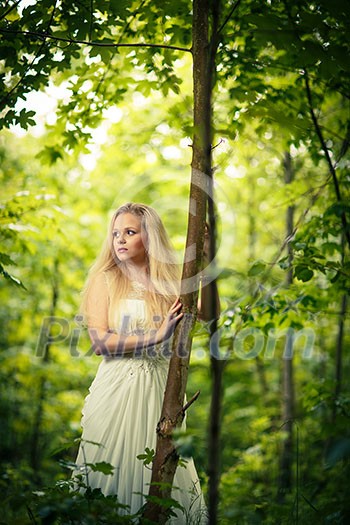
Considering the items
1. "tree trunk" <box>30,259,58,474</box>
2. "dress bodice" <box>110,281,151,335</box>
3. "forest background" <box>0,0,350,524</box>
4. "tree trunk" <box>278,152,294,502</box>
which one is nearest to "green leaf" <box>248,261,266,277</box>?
"forest background" <box>0,0,350,524</box>

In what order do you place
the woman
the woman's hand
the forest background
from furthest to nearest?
the woman
the forest background
the woman's hand

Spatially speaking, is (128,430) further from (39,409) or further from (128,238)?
(39,409)

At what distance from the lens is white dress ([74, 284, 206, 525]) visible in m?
2.30

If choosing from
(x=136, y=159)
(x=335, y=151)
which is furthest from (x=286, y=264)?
(x=136, y=159)

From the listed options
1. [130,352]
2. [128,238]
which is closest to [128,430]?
[130,352]

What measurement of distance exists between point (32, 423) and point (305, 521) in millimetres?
5604

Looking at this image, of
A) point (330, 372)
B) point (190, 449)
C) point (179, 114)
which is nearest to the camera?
point (190, 449)

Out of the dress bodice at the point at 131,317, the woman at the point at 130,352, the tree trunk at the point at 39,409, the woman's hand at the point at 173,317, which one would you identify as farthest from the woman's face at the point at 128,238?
the tree trunk at the point at 39,409

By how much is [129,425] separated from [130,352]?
0.37 metres

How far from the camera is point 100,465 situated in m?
1.71

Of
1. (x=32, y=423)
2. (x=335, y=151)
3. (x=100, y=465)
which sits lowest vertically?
(x=32, y=423)

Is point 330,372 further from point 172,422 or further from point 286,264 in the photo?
point 172,422

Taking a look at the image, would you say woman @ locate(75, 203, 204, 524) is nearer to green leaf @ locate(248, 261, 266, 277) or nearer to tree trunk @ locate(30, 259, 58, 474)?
green leaf @ locate(248, 261, 266, 277)

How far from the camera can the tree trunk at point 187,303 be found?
187cm
